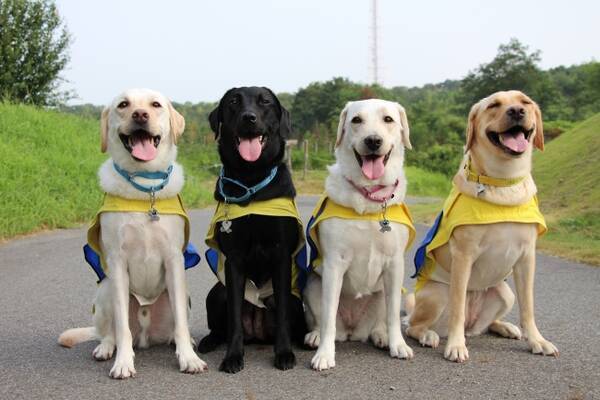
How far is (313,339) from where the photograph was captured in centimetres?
402

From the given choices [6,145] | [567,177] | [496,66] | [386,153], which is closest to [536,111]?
[386,153]

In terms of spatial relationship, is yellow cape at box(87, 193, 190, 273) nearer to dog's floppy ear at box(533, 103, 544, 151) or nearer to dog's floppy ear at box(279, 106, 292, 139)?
dog's floppy ear at box(279, 106, 292, 139)

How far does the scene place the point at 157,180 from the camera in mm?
3740

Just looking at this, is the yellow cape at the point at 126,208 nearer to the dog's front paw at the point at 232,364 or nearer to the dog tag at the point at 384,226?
the dog's front paw at the point at 232,364

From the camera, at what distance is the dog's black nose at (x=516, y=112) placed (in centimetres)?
367

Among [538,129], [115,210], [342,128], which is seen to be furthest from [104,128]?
[538,129]

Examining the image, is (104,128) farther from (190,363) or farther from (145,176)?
(190,363)

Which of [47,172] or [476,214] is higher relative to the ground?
[476,214]

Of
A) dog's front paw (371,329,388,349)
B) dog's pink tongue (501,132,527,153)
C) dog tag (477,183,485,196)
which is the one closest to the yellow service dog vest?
dog's front paw (371,329,388,349)

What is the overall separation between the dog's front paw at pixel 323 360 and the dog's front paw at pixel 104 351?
134cm

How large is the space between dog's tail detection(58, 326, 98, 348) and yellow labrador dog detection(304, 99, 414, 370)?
152 centimetres

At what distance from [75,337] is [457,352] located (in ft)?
8.56

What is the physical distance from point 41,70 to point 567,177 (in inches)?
681

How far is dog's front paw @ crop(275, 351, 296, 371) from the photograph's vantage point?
362cm
